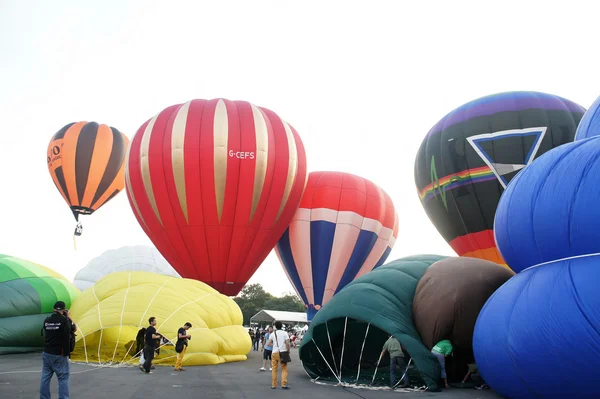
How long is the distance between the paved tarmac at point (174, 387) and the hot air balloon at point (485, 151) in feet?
30.9

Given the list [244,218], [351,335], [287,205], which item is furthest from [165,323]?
[287,205]

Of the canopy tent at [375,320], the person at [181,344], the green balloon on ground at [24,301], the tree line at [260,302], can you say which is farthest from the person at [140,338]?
the tree line at [260,302]

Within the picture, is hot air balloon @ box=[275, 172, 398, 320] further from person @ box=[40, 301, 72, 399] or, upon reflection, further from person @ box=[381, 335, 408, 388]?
person @ box=[40, 301, 72, 399]

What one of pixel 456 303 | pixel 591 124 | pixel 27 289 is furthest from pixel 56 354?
pixel 27 289

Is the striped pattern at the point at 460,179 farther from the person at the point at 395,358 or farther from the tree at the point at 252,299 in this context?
the tree at the point at 252,299

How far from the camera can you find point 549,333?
5.82 metres

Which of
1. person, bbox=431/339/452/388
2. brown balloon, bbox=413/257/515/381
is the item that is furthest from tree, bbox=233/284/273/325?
person, bbox=431/339/452/388

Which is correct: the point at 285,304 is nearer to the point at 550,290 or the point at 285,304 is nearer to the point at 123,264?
the point at 123,264

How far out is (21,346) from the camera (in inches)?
522

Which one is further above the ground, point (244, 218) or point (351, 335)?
point (244, 218)

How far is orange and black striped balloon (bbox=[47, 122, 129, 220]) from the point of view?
2484cm

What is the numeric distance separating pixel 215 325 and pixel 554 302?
8836mm

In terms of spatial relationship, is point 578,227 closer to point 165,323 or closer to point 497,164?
point 165,323

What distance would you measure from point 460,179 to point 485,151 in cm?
119
